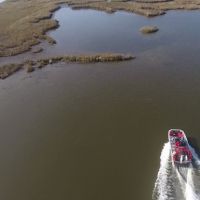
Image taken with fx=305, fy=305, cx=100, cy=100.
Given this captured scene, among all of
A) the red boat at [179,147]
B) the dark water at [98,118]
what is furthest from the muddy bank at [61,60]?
the red boat at [179,147]

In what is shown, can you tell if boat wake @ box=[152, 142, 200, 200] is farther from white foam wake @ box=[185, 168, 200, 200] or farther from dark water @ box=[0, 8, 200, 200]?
dark water @ box=[0, 8, 200, 200]

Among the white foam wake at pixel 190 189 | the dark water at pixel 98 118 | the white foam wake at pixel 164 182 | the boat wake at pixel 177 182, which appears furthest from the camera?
the dark water at pixel 98 118

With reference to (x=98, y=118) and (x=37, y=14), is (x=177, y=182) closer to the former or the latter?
(x=98, y=118)

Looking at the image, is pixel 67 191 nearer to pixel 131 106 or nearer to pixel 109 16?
pixel 131 106

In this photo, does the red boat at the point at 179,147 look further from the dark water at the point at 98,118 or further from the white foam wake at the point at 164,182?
the dark water at the point at 98,118

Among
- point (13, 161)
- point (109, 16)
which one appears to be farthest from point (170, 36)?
point (13, 161)

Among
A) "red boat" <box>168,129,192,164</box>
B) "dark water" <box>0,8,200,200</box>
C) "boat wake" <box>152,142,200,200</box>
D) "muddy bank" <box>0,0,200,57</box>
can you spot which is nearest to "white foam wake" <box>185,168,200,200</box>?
"boat wake" <box>152,142,200,200</box>

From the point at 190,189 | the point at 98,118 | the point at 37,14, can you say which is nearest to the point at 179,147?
the point at 190,189

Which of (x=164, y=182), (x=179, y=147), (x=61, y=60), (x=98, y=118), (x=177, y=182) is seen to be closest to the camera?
(x=177, y=182)
